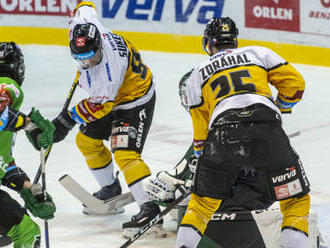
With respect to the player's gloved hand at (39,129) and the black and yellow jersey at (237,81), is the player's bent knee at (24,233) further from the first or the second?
the black and yellow jersey at (237,81)

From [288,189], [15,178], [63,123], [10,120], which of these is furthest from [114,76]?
[288,189]

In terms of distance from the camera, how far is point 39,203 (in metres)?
3.53

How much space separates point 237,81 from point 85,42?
1.11 m

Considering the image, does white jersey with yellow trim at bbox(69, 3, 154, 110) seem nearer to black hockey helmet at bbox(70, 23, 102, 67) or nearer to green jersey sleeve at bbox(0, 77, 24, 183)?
black hockey helmet at bbox(70, 23, 102, 67)

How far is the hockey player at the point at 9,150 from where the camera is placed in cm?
332

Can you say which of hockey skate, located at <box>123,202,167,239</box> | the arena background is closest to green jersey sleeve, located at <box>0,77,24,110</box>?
hockey skate, located at <box>123,202,167,239</box>

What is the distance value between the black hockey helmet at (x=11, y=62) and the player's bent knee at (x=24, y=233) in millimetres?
657

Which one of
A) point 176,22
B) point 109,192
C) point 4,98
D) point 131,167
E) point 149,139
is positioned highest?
point 4,98

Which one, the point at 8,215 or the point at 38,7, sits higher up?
the point at 8,215

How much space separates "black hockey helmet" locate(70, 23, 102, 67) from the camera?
4215 millimetres

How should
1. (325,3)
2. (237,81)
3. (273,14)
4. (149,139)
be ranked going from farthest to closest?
1. (273,14)
2. (325,3)
3. (149,139)
4. (237,81)

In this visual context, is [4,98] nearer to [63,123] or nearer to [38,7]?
[63,123]

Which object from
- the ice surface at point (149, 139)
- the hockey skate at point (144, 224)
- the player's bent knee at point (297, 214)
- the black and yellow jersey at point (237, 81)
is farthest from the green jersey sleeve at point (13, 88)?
the player's bent knee at point (297, 214)

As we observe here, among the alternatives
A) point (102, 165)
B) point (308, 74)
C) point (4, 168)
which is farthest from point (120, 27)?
point (4, 168)
